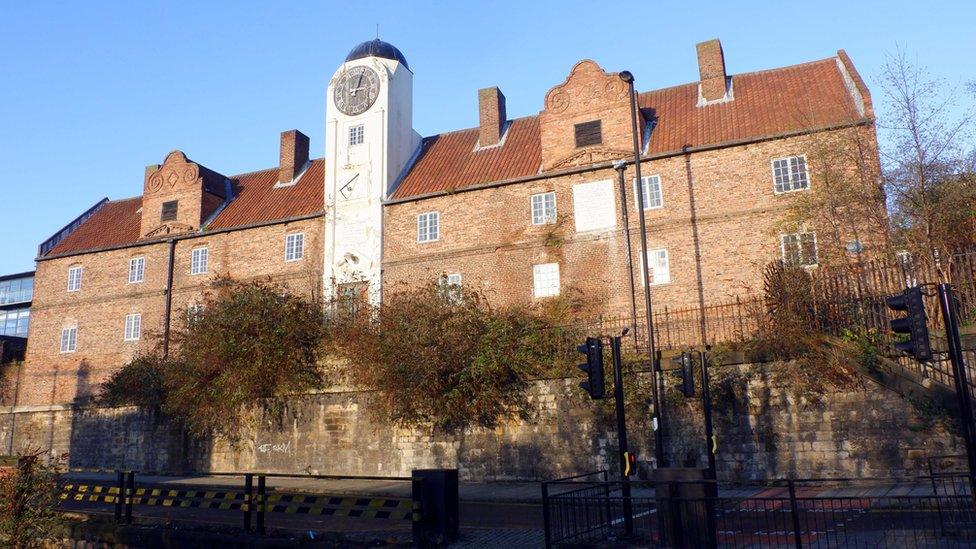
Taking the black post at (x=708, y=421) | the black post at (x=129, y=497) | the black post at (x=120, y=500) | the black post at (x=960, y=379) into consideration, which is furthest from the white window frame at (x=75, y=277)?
the black post at (x=960, y=379)

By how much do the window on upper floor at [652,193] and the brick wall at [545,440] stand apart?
29.9 feet

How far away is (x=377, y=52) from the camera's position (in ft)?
107

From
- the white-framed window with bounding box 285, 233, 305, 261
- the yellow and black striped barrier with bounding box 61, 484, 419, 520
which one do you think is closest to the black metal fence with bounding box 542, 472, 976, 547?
the yellow and black striped barrier with bounding box 61, 484, 419, 520

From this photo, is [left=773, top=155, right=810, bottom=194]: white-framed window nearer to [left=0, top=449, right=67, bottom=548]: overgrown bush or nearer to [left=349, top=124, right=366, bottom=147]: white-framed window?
[left=349, top=124, right=366, bottom=147]: white-framed window

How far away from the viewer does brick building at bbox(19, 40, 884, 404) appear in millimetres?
24500

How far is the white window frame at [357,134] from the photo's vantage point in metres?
Result: 31.1

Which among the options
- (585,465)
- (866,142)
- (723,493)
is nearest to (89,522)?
(585,465)

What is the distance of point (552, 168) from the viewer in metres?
27.2

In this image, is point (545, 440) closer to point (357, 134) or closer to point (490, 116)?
point (490, 116)

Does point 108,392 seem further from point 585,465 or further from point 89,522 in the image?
point 585,465

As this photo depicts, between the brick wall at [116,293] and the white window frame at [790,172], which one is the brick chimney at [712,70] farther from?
the brick wall at [116,293]

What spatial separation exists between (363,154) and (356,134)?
112cm

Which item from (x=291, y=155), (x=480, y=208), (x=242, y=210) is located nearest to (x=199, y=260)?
(x=242, y=210)

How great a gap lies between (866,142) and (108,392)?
2772cm
